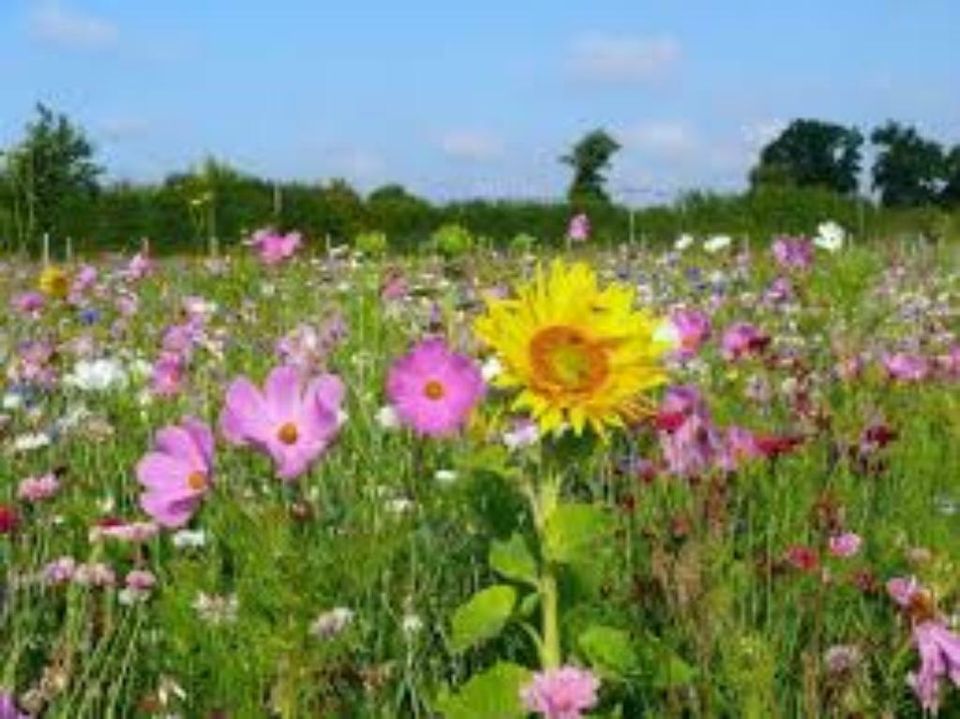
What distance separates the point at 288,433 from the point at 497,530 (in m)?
0.34

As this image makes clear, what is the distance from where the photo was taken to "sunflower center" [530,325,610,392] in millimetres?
1921

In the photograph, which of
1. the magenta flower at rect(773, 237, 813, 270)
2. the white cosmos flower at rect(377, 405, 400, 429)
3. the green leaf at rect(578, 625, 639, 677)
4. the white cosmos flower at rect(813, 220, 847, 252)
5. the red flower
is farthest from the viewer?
the white cosmos flower at rect(813, 220, 847, 252)

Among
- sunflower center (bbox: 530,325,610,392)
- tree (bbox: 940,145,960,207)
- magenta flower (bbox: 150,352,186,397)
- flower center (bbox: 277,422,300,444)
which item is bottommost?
tree (bbox: 940,145,960,207)

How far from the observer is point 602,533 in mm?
2025

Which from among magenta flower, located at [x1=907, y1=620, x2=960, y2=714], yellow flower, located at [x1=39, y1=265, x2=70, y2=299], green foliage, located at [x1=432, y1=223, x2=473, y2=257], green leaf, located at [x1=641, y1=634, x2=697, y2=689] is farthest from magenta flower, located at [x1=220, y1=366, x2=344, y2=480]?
yellow flower, located at [x1=39, y1=265, x2=70, y2=299]

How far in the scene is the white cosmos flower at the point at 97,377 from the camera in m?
4.27

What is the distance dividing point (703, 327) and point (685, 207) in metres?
32.2

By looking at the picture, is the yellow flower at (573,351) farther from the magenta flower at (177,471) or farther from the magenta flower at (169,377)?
the magenta flower at (169,377)

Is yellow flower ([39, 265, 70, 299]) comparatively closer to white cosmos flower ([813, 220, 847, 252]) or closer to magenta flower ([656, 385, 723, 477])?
white cosmos flower ([813, 220, 847, 252])

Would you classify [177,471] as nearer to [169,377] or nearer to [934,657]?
[934,657]

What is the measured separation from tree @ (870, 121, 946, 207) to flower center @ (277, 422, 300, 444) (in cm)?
9160

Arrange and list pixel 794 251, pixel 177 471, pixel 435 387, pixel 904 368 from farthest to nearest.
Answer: pixel 794 251 → pixel 904 368 → pixel 177 471 → pixel 435 387

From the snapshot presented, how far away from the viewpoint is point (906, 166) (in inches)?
3693

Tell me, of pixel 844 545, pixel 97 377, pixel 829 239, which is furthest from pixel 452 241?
pixel 829 239
